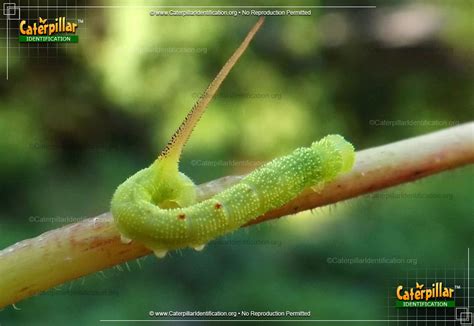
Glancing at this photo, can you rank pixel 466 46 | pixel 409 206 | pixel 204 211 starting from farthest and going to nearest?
1. pixel 409 206
2. pixel 466 46
3. pixel 204 211

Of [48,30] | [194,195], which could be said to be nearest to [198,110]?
[194,195]

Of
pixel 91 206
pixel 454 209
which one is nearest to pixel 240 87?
pixel 91 206

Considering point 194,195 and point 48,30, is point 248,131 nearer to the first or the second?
point 48,30

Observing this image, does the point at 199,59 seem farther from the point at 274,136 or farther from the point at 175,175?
the point at 175,175

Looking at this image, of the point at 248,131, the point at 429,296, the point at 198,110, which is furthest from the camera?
the point at 248,131

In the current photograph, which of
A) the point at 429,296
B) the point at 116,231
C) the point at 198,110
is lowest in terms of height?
the point at 429,296

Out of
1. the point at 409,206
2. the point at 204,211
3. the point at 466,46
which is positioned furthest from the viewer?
the point at 409,206

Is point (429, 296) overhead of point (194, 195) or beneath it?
beneath

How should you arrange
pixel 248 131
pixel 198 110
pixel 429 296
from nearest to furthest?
pixel 198 110, pixel 429 296, pixel 248 131

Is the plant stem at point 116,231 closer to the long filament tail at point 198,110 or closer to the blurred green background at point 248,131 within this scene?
the long filament tail at point 198,110
